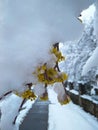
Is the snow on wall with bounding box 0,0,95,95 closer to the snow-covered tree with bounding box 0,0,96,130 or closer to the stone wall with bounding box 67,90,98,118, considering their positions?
the snow-covered tree with bounding box 0,0,96,130

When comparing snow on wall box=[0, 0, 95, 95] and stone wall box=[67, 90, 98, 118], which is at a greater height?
stone wall box=[67, 90, 98, 118]

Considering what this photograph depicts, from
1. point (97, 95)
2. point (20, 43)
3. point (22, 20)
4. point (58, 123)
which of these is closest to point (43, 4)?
point (22, 20)

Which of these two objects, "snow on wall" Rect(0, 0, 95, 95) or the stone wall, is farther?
the stone wall

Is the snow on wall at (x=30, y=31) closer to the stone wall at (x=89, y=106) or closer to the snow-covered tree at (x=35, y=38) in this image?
the snow-covered tree at (x=35, y=38)

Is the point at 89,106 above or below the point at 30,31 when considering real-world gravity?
above

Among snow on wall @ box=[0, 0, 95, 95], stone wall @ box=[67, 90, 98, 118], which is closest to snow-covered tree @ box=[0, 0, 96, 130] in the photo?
snow on wall @ box=[0, 0, 95, 95]

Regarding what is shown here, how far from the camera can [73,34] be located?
1708 millimetres

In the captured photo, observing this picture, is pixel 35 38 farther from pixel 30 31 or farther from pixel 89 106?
pixel 89 106

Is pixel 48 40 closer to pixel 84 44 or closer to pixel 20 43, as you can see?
pixel 20 43

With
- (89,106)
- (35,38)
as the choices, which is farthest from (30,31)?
(89,106)

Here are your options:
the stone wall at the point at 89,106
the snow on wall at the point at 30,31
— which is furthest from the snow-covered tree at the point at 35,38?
the stone wall at the point at 89,106

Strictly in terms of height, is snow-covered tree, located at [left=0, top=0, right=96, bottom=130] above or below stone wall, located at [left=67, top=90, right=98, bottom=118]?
below

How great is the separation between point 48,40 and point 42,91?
266 millimetres

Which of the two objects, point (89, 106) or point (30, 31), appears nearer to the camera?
point (30, 31)
